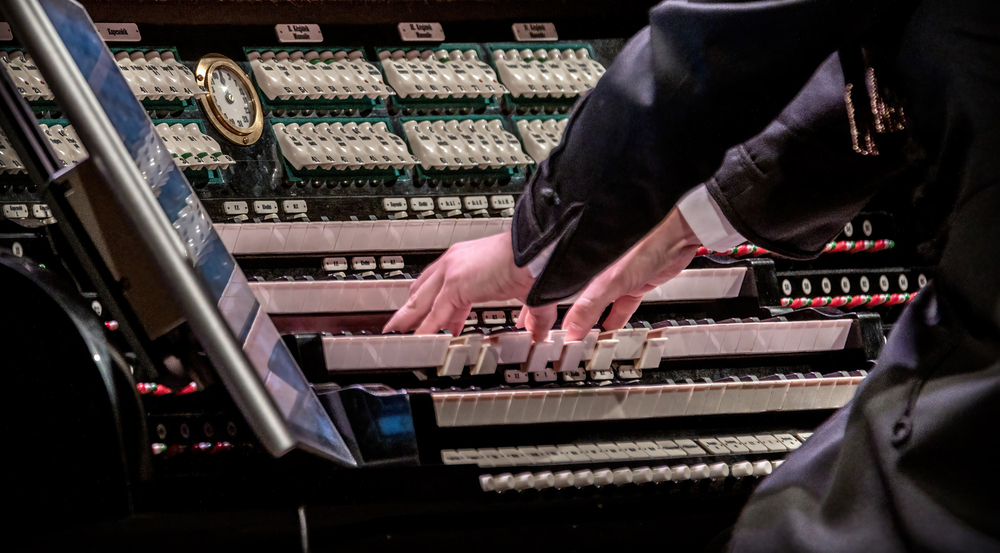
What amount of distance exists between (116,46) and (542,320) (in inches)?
32.1

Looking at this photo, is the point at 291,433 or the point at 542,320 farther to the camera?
the point at 542,320

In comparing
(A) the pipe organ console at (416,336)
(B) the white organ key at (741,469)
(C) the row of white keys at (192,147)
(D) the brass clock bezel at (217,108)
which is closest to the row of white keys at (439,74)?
(A) the pipe organ console at (416,336)

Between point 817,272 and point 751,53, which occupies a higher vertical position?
point 751,53

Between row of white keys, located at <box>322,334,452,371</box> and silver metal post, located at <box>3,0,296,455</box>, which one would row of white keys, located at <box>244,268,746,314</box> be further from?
silver metal post, located at <box>3,0,296,455</box>

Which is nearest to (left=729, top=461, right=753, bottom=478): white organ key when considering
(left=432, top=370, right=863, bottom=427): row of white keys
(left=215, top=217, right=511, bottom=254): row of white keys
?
(left=432, top=370, right=863, bottom=427): row of white keys

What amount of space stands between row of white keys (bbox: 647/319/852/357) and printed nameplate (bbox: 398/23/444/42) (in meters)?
0.68

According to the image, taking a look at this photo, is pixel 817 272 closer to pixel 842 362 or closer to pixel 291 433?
pixel 842 362

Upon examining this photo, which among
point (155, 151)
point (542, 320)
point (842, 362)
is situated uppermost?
point (155, 151)

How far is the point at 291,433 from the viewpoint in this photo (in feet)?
3.27

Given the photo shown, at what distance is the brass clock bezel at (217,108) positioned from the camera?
62.6 inches

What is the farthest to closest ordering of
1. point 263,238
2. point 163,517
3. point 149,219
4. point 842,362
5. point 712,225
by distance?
point 842,362 < point 263,238 < point 712,225 < point 163,517 < point 149,219

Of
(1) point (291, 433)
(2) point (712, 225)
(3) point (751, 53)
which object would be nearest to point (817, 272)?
(2) point (712, 225)

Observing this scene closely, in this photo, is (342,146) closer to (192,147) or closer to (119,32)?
(192,147)

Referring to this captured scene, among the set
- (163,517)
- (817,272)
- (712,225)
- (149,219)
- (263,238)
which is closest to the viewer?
(149,219)
